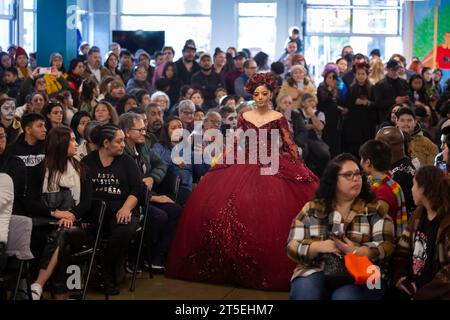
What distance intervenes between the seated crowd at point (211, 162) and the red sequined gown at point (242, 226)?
41 cm

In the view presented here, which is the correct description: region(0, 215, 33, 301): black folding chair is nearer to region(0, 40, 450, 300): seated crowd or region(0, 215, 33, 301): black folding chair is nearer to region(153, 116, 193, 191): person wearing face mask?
region(0, 40, 450, 300): seated crowd

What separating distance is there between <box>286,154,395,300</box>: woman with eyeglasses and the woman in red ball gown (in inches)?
69.0

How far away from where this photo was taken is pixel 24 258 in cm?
511

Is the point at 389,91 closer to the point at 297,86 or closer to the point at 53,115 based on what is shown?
the point at 297,86

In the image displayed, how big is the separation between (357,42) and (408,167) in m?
15.0

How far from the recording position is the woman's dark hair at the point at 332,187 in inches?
182

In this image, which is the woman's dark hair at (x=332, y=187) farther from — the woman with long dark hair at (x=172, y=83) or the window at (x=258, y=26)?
the window at (x=258, y=26)

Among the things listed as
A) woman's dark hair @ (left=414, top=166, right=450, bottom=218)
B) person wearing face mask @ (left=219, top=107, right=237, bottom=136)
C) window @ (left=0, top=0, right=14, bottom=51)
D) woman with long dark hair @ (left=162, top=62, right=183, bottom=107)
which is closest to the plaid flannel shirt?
woman's dark hair @ (left=414, top=166, right=450, bottom=218)

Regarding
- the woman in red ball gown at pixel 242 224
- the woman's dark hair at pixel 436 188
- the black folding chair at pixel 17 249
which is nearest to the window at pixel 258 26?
the woman in red ball gown at pixel 242 224

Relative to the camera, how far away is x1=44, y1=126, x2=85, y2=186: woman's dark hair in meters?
6.05

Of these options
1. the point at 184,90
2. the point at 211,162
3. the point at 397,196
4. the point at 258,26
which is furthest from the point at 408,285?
the point at 258,26

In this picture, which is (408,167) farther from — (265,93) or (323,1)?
(323,1)
